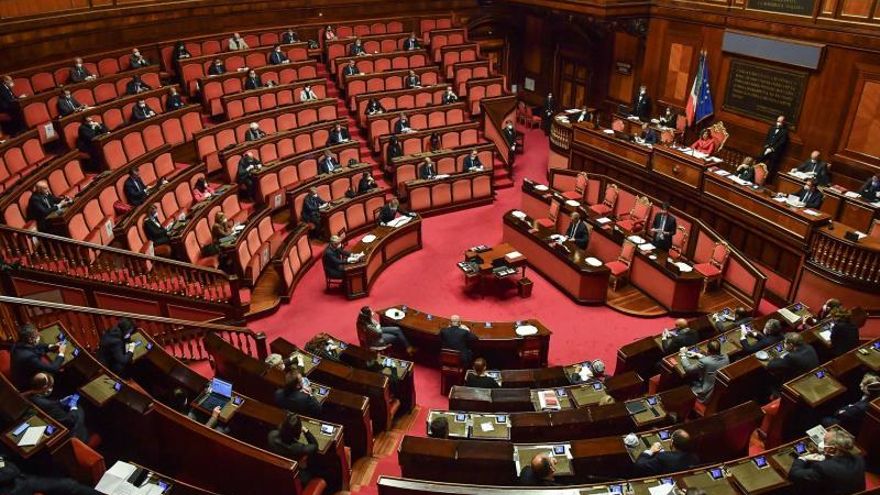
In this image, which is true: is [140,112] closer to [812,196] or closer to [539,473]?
[539,473]

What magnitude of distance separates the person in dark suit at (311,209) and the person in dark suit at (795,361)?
22.9 ft

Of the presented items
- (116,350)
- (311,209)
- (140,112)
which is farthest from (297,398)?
(140,112)

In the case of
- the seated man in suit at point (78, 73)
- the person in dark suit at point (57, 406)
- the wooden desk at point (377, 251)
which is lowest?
the wooden desk at point (377, 251)

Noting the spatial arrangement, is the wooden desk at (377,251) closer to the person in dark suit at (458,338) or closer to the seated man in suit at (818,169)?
the person in dark suit at (458,338)

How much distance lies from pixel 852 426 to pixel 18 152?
417 inches

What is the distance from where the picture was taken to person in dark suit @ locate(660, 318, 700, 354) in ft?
22.5

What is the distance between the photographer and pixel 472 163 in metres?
12.4

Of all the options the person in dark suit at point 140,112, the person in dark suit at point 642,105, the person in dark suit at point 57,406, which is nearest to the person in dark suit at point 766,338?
the person in dark suit at point 57,406

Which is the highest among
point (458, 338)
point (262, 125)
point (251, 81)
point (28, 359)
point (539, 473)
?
point (251, 81)

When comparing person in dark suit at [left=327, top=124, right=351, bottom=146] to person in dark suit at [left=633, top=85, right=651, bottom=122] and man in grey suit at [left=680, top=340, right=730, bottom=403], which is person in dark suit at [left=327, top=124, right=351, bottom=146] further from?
man in grey suit at [left=680, top=340, right=730, bottom=403]

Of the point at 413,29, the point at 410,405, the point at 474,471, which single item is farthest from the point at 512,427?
the point at 413,29

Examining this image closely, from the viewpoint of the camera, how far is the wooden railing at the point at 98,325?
597cm

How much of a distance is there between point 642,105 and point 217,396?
36.9 ft

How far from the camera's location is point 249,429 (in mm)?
5520
